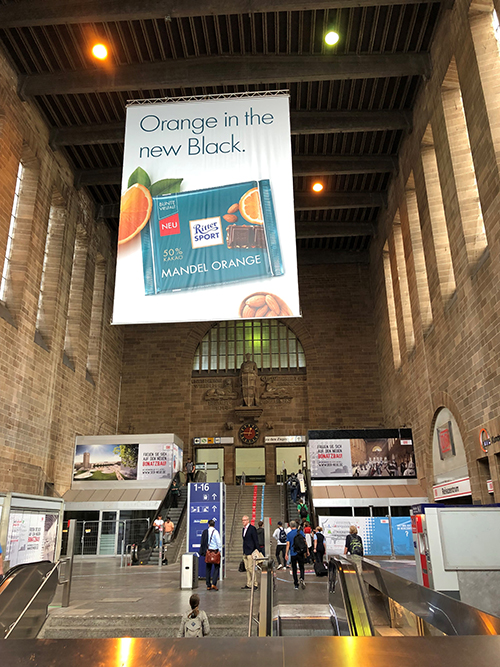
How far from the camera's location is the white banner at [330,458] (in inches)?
647

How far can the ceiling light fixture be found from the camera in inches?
521

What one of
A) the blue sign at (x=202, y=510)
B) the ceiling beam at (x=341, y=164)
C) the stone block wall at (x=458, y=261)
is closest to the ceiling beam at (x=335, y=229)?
the ceiling beam at (x=341, y=164)

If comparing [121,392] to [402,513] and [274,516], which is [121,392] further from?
[402,513]

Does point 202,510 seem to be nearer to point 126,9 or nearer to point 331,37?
point 126,9

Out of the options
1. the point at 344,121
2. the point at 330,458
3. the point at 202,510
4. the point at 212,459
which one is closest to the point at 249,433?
the point at 212,459

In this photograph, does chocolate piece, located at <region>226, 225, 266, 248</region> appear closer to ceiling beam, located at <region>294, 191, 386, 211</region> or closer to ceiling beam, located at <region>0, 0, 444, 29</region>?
ceiling beam, located at <region>0, 0, 444, 29</region>

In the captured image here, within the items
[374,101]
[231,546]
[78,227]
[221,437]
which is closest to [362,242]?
[374,101]

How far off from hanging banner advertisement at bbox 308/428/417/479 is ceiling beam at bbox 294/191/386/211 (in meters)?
8.64

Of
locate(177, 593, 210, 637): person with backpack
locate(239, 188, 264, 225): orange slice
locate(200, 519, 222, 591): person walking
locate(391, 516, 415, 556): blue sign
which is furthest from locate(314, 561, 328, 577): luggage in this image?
locate(239, 188, 264, 225): orange slice

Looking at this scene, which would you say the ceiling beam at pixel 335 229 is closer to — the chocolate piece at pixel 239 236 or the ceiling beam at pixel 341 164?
the ceiling beam at pixel 341 164

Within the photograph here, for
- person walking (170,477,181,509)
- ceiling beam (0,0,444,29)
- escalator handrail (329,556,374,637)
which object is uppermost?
ceiling beam (0,0,444,29)

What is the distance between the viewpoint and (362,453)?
16.6 m

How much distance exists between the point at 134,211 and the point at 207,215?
1.41 metres

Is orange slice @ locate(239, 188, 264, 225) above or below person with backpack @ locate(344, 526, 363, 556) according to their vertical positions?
above
